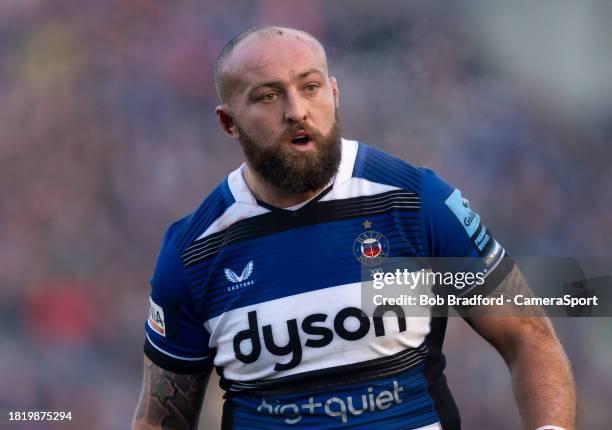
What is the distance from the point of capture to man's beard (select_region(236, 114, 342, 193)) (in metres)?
3.26

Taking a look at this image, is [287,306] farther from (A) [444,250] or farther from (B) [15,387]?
(B) [15,387]

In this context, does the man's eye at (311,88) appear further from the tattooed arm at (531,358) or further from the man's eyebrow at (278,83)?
the tattooed arm at (531,358)

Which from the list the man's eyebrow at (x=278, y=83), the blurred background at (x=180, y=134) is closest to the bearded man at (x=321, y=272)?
the man's eyebrow at (x=278, y=83)

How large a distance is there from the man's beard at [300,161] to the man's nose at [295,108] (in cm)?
4

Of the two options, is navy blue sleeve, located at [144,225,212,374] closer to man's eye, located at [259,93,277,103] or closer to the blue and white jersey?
the blue and white jersey

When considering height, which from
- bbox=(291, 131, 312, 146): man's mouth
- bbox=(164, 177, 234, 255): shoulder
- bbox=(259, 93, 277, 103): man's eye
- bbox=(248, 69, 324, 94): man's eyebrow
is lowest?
bbox=(164, 177, 234, 255): shoulder

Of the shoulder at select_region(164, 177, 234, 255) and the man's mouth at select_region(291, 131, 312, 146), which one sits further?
the shoulder at select_region(164, 177, 234, 255)

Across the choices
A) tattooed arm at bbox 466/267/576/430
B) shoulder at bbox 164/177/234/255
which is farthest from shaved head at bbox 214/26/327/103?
tattooed arm at bbox 466/267/576/430

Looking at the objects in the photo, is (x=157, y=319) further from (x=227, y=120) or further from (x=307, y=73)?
(x=307, y=73)

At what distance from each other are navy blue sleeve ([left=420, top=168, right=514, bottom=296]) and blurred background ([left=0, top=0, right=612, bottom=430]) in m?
3.57

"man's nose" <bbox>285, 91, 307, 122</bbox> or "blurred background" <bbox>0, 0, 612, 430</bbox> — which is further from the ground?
"blurred background" <bbox>0, 0, 612, 430</bbox>

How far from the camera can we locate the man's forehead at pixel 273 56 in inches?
128

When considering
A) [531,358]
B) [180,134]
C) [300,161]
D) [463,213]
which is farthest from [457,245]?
[180,134]

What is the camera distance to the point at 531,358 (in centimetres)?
320
